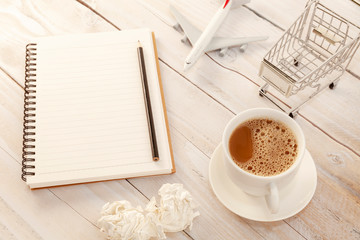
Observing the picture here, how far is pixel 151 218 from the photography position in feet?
2.55

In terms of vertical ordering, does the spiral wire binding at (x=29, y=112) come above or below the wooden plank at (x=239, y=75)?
below

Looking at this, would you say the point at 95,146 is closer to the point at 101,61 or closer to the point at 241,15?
the point at 101,61

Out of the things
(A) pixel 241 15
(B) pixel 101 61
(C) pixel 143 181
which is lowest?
(C) pixel 143 181

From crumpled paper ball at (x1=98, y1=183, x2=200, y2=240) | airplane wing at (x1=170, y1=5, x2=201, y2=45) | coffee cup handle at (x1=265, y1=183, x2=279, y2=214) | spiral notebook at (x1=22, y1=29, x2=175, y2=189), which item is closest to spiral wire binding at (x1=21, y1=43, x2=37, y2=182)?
spiral notebook at (x1=22, y1=29, x2=175, y2=189)

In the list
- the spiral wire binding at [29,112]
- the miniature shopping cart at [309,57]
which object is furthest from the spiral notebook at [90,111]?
the miniature shopping cart at [309,57]

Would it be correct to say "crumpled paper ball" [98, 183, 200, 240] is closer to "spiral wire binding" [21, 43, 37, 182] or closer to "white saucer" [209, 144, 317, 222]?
"white saucer" [209, 144, 317, 222]

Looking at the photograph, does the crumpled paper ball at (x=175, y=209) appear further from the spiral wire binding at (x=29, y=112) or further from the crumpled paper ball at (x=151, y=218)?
the spiral wire binding at (x=29, y=112)

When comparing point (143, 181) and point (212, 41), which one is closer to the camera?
point (143, 181)

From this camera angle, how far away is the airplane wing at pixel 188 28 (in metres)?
0.96

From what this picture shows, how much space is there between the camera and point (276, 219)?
0.77 metres

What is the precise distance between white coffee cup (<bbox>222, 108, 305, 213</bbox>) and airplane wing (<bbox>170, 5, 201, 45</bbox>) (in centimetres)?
27

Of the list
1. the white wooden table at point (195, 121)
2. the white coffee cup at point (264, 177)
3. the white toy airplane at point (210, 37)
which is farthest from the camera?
the white toy airplane at point (210, 37)

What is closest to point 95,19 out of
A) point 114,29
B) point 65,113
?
point 114,29

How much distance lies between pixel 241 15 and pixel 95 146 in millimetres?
474
